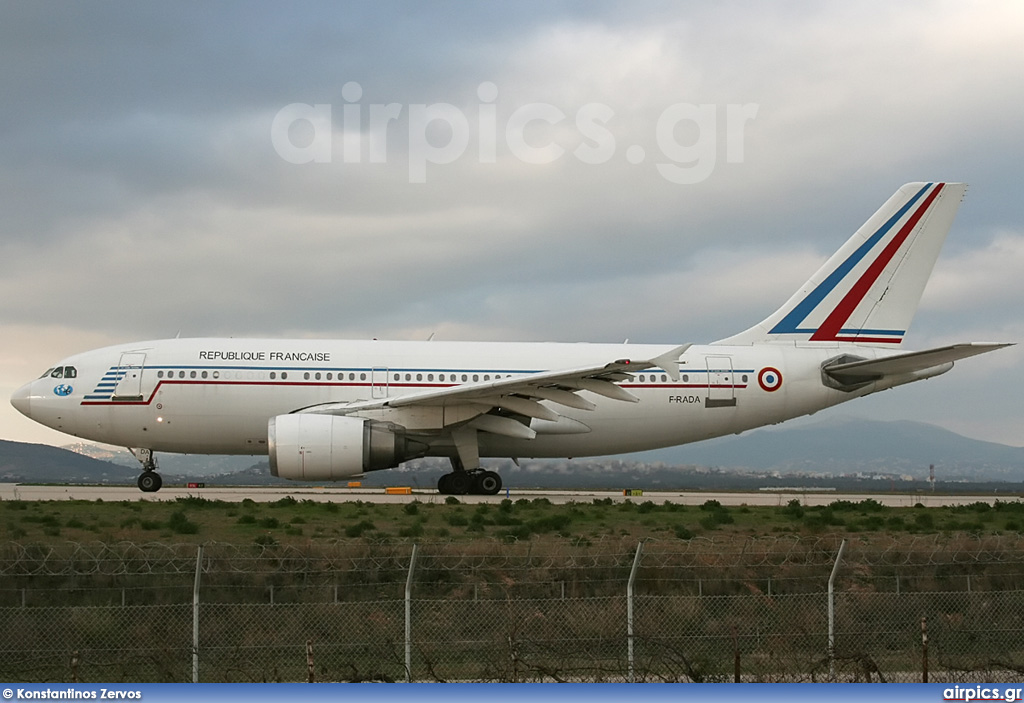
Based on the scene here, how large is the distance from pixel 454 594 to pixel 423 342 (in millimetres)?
16116

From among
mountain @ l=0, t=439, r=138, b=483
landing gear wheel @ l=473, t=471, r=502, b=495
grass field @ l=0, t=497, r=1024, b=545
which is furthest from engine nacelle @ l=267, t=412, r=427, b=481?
mountain @ l=0, t=439, r=138, b=483

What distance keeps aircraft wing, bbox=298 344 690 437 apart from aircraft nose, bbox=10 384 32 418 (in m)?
7.20

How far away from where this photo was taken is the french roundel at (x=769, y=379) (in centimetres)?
2997

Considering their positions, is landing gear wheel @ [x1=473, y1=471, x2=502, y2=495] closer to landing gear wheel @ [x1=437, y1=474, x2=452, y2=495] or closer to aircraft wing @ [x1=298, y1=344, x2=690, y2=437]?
landing gear wheel @ [x1=437, y1=474, x2=452, y2=495]

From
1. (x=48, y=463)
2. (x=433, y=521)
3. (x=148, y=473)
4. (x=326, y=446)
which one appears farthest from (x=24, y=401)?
(x=48, y=463)

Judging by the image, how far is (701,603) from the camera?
13.1m

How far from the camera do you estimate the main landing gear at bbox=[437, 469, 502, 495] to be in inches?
1131

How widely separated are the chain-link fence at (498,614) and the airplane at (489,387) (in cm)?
1029

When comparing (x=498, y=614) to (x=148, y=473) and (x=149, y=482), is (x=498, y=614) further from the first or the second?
(x=148, y=473)

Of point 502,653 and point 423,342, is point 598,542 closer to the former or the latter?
point 502,653

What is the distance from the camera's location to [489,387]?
25.9 metres

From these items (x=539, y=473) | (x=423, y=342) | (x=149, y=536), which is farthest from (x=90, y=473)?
(x=149, y=536)

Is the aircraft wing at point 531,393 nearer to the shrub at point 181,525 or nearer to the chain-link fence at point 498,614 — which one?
the shrub at point 181,525

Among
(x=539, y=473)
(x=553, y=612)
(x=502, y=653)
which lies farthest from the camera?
(x=539, y=473)
